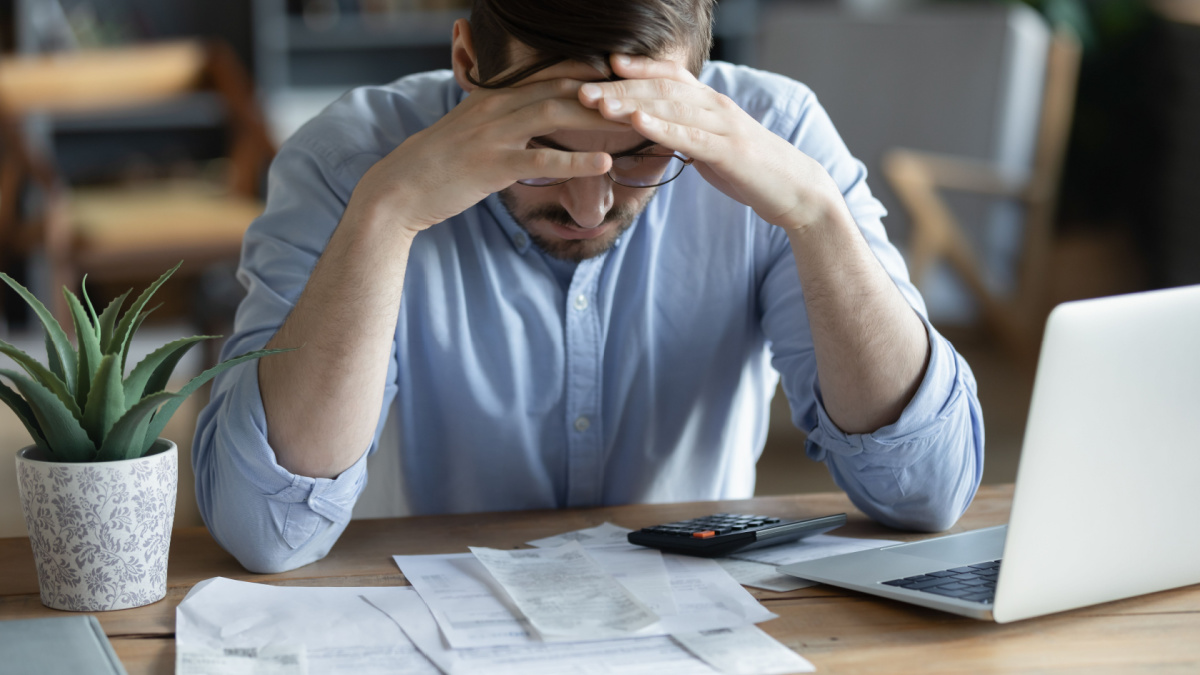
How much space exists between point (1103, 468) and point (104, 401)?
71 centimetres

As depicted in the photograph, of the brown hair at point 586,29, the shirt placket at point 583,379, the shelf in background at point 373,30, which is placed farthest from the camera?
the shelf in background at point 373,30

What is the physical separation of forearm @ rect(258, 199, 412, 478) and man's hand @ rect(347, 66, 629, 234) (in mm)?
26

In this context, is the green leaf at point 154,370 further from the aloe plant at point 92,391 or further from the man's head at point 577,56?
the man's head at point 577,56

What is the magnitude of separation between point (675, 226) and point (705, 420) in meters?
0.22

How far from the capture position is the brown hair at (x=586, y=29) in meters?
0.96

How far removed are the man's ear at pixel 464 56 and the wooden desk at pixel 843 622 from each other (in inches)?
17.3

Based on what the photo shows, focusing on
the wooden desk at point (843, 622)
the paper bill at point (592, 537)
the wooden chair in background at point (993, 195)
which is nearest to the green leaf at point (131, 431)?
the wooden desk at point (843, 622)

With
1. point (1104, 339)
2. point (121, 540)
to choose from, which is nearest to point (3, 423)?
point (121, 540)

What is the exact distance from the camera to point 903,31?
329 cm

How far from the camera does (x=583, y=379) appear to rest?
1266mm

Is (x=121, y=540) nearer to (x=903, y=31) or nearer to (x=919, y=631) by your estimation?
(x=919, y=631)

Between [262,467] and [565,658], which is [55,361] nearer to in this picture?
[262,467]

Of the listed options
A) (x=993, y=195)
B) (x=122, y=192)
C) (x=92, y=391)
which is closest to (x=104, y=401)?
(x=92, y=391)

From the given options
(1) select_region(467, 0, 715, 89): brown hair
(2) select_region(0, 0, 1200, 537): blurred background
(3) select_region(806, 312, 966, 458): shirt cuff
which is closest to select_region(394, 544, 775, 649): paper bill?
(3) select_region(806, 312, 966, 458): shirt cuff
